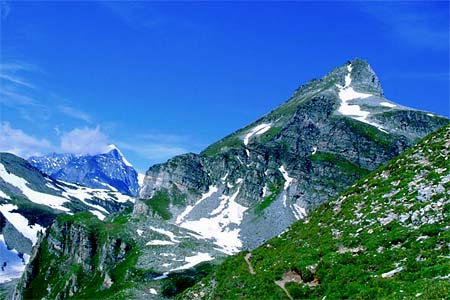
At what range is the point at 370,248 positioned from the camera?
38.7m

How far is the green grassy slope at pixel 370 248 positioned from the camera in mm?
32812

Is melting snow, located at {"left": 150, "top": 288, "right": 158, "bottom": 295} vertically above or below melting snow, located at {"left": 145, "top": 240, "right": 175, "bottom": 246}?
below

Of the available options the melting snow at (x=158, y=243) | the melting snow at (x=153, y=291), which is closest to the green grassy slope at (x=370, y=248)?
the melting snow at (x=153, y=291)

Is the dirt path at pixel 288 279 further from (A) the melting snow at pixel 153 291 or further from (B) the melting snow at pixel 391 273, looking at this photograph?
(A) the melting snow at pixel 153 291

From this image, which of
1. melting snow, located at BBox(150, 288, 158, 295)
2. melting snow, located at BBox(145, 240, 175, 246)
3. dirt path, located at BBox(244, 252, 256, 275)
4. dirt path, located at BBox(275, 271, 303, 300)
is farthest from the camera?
melting snow, located at BBox(145, 240, 175, 246)

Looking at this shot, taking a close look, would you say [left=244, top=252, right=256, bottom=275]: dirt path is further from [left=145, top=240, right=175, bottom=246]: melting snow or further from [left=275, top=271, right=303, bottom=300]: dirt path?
[left=145, top=240, right=175, bottom=246]: melting snow

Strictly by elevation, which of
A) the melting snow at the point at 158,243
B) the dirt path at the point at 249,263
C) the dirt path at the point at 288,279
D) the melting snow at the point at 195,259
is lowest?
the dirt path at the point at 288,279

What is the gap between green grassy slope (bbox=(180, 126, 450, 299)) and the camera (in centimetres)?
3281

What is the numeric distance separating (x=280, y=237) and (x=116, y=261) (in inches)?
5881

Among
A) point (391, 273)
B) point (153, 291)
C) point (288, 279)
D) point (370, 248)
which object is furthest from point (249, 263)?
point (153, 291)

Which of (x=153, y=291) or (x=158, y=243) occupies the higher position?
(x=158, y=243)

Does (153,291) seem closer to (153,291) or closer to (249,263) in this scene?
(153,291)

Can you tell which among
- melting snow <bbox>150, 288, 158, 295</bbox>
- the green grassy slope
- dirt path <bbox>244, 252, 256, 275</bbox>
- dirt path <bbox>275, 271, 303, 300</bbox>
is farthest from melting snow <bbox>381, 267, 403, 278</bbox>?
melting snow <bbox>150, 288, 158, 295</bbox>

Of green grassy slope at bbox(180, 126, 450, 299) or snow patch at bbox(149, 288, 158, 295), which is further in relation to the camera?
snow patch at bbox(149, 288, 158, 295)
